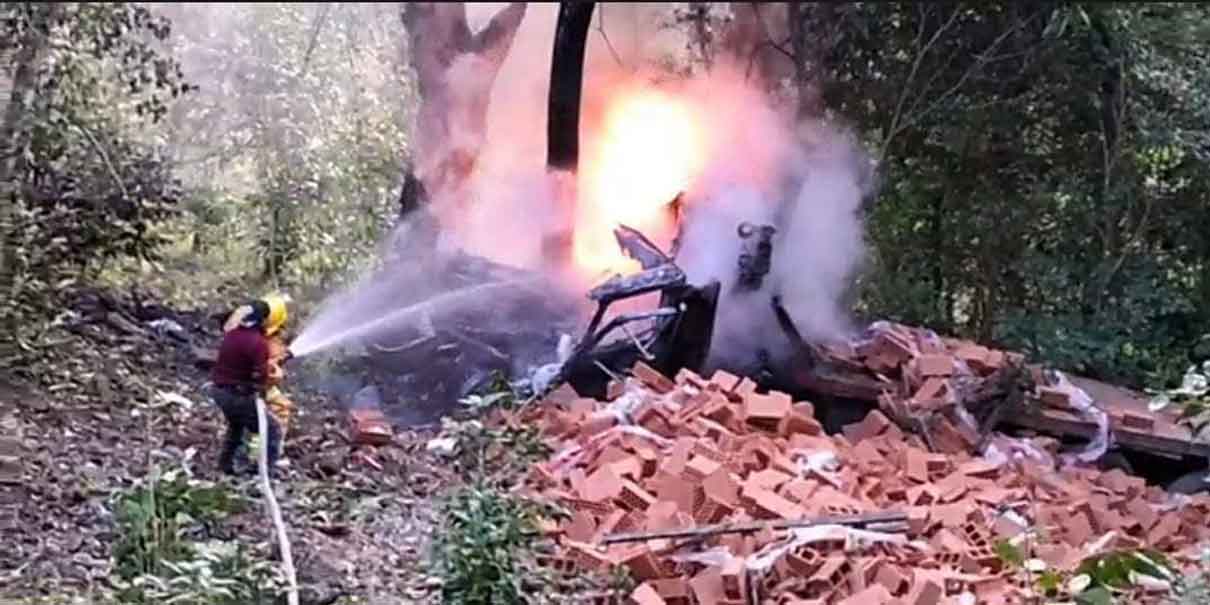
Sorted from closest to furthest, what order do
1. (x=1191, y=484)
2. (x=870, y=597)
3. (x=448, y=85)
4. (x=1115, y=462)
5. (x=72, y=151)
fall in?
1. (x=870, y=597)
2. (x=1191, y=484)
3. (x=1115, y=462)
4. (x=72, y=151)
5. (x=448, y=85)

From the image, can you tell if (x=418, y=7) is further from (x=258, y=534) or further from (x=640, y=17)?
(x=258, y=534)

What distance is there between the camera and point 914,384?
227 inches

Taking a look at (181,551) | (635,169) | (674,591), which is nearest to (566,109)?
(635,169)

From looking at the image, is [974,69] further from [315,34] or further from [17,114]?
[17,114]

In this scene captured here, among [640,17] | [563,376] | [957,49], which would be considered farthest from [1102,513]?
[640,17]

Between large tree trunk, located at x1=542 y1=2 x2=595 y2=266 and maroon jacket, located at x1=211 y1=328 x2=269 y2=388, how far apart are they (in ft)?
9.95

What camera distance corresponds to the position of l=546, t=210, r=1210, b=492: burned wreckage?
5477mm

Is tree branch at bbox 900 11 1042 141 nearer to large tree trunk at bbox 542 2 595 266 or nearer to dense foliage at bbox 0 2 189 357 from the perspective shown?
large tree trunk at bbox 542 2 595 266

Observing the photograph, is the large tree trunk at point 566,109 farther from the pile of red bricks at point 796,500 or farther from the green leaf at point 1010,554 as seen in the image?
the green leaf at point 1010,554

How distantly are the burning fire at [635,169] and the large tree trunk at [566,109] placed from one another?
0.11 meters

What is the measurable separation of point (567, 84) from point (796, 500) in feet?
11.8

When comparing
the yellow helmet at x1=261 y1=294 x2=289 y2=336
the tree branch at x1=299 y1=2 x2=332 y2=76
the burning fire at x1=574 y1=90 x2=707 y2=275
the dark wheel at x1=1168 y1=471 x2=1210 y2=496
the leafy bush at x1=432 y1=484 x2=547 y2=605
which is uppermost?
the tree branch at x1=299 y1=2 x2=332 y2=76

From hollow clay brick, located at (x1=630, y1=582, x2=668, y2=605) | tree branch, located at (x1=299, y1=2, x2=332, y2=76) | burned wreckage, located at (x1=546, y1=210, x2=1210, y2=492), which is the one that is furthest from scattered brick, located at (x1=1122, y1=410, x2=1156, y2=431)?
tree branch, located at (x1=299, y1=2, x2=332, y2=76)

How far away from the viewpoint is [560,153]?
7.50 m
